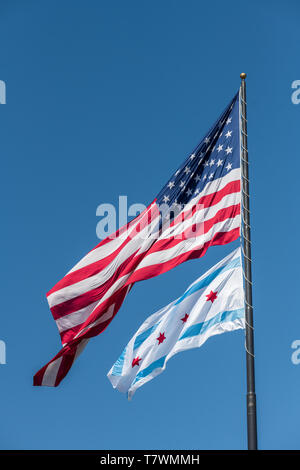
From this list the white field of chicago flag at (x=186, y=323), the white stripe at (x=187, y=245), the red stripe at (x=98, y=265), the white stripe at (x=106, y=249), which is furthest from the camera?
the white stripe at (x=106, y=249)

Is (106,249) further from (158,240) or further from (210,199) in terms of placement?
(210,199)

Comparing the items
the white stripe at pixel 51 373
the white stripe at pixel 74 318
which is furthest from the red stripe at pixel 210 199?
the white stripe at pixel 51 373

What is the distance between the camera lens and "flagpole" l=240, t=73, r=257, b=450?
55.8 ft

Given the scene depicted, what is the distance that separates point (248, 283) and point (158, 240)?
3560 mm

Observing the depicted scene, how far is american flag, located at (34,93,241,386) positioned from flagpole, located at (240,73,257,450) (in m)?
0.81

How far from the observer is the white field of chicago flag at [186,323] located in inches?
768

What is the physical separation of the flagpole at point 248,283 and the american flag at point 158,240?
0.81m

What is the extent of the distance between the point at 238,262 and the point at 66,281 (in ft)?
15.4

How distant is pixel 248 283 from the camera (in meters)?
18.5

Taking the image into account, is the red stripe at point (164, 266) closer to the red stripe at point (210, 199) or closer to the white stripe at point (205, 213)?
the white stripe at point (205, 213)
